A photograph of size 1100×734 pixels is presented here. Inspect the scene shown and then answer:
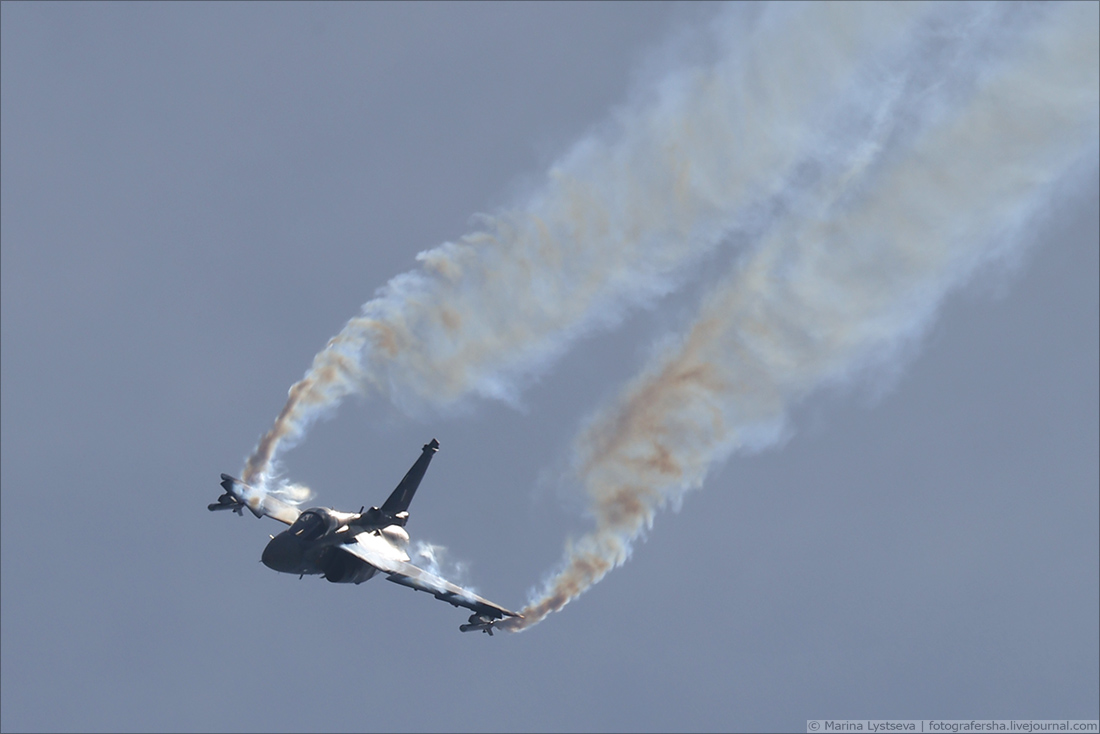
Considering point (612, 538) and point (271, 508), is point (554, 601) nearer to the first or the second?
point (612, 538)

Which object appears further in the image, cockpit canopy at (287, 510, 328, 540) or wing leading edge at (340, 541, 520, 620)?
wing leading edge at (340, 541, 520, 620)

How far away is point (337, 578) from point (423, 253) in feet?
59.9

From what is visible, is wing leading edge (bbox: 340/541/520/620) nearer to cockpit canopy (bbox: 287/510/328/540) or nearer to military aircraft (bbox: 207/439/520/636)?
military aircraft (bbox: 207/439/520/636)

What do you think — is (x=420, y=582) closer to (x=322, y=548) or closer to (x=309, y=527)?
(x=322, y=548)

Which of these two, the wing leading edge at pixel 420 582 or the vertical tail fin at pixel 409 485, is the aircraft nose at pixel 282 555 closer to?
the wing leading edge at pixel 420 582

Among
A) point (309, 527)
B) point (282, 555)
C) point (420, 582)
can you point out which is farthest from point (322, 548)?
point (420, 582)

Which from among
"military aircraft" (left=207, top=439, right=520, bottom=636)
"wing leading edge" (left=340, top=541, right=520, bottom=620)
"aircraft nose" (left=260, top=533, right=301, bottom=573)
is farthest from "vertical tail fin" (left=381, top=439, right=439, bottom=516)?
"aircraft nose" (left=260, top=533, right=301, bottom=573)

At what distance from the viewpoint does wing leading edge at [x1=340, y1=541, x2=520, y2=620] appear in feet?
267

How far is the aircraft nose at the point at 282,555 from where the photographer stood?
262ft

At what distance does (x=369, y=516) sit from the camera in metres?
83.2

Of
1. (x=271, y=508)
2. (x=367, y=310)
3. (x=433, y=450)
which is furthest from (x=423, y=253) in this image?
Answer: (x=271, y=508)

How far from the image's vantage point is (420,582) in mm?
81938

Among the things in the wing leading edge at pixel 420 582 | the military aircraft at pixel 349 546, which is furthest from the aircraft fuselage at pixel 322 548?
the wing leading edge at pixel 420 582

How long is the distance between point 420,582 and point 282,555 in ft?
24.8
